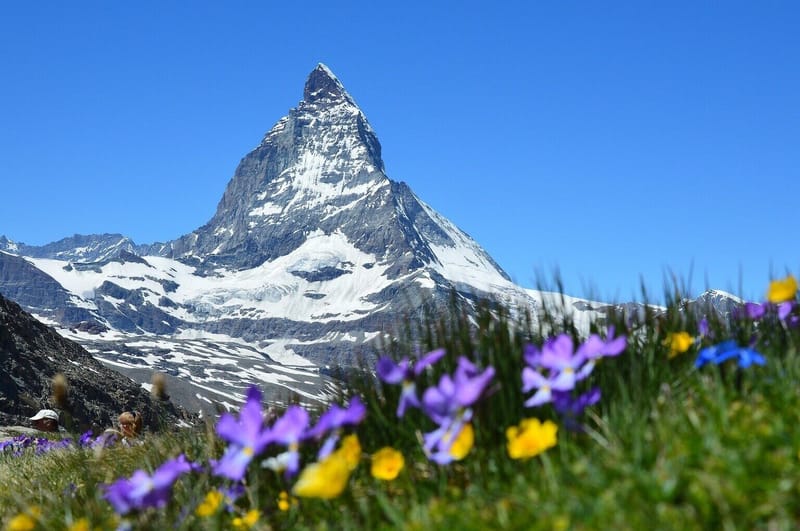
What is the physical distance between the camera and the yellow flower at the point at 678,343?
3.58 meters

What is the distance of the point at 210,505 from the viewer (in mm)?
3418

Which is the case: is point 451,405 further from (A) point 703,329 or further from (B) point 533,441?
(A) point 703,329

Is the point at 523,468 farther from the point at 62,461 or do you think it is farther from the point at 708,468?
the point at 62,461

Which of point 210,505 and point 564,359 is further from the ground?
point 564,359

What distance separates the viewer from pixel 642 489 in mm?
2314

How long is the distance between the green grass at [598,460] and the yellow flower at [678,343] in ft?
0.25

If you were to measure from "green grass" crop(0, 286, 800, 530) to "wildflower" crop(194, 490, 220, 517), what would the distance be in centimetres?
5

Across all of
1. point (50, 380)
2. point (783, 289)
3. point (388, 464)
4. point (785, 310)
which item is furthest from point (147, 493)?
→ point (50, 380)

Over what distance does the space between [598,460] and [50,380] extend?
21.5m

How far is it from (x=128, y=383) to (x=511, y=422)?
24.9m

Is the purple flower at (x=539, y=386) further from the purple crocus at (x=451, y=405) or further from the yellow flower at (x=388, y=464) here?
the yellow flower at (x=388, y=464)

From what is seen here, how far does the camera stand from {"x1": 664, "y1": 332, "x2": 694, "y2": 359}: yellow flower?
358cm

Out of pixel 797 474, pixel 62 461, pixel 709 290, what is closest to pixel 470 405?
pixel 797 474

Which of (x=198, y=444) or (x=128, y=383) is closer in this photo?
(x=198, y=444)
